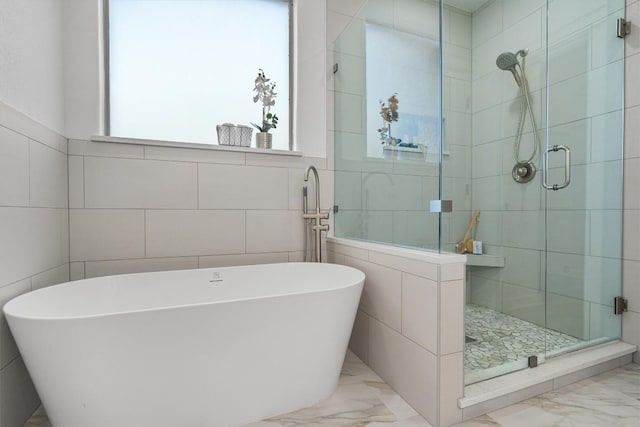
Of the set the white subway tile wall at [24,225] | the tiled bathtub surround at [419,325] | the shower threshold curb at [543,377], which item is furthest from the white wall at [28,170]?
the shower threshold curb at [543,377]

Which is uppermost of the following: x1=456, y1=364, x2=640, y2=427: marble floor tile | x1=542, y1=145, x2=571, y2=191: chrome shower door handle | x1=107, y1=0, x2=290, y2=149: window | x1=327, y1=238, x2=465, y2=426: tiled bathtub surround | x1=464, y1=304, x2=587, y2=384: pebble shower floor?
x1=107, y1=0, x2=290, y2=149: window

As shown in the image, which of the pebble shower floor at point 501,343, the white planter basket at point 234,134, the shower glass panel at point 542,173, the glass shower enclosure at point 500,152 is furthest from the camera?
the white planter basket at point 234,134

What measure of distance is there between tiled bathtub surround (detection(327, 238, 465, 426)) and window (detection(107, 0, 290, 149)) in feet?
4.06

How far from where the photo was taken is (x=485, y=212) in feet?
7.26

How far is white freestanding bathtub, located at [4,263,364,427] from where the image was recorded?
3.01 feet

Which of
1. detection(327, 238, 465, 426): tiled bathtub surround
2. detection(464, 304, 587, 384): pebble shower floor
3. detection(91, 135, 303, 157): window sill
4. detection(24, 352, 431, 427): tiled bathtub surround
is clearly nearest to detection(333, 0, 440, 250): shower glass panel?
detection(327, 238, 465, 426): tiled bathtub surround

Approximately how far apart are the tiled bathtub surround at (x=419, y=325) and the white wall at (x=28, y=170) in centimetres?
149

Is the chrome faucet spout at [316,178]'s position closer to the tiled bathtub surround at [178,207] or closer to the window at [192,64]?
the tiled bathtub surround at [178,207]

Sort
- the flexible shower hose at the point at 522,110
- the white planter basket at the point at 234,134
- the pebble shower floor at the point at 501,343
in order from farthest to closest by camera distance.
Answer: the flexible shower hose at the point at 522,110 < the white planter basket at the point at 234,134 < the pebble shower floor at the point at 501,343

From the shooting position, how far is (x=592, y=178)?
181cm

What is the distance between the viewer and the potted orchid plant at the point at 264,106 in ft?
6.59

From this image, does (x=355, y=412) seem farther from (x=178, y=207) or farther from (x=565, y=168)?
(x=565, y=168)

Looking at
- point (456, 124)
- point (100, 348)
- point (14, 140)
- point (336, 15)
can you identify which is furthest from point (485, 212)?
point (14, 140)

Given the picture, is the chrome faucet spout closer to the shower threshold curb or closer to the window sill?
the window sill
